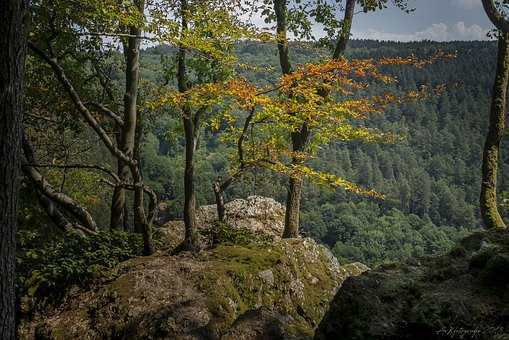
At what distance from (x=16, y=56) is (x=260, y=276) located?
16.5ft

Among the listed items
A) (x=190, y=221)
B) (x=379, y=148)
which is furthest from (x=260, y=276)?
(x=379, y=148)

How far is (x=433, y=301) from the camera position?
3.25 metres

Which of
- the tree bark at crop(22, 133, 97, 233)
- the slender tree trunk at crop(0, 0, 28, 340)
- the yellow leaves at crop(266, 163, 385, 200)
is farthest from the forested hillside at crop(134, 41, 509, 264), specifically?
the slender tree trunk at crop(0, 0, 28, 340)

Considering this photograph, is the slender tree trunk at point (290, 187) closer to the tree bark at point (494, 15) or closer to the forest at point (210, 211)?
the forest at point (210, 211)

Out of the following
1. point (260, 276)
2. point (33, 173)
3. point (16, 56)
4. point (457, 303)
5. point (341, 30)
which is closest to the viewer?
point (457, 303)

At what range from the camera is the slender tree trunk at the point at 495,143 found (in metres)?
9.80

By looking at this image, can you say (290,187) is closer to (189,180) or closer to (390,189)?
(189,180)

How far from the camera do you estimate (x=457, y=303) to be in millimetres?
3098

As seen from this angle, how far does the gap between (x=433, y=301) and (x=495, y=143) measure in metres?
8.15

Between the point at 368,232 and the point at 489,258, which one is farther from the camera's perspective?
the point at 368,232

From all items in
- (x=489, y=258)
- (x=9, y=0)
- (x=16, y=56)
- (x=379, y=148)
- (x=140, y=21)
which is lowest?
(x=379, y=148)

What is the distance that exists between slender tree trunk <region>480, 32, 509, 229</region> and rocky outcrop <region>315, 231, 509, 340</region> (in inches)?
252

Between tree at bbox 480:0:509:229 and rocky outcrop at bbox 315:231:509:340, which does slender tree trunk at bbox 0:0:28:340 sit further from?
tree at bbox 480:0:509:229

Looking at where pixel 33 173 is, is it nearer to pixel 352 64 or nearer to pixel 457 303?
pixel 352 64
